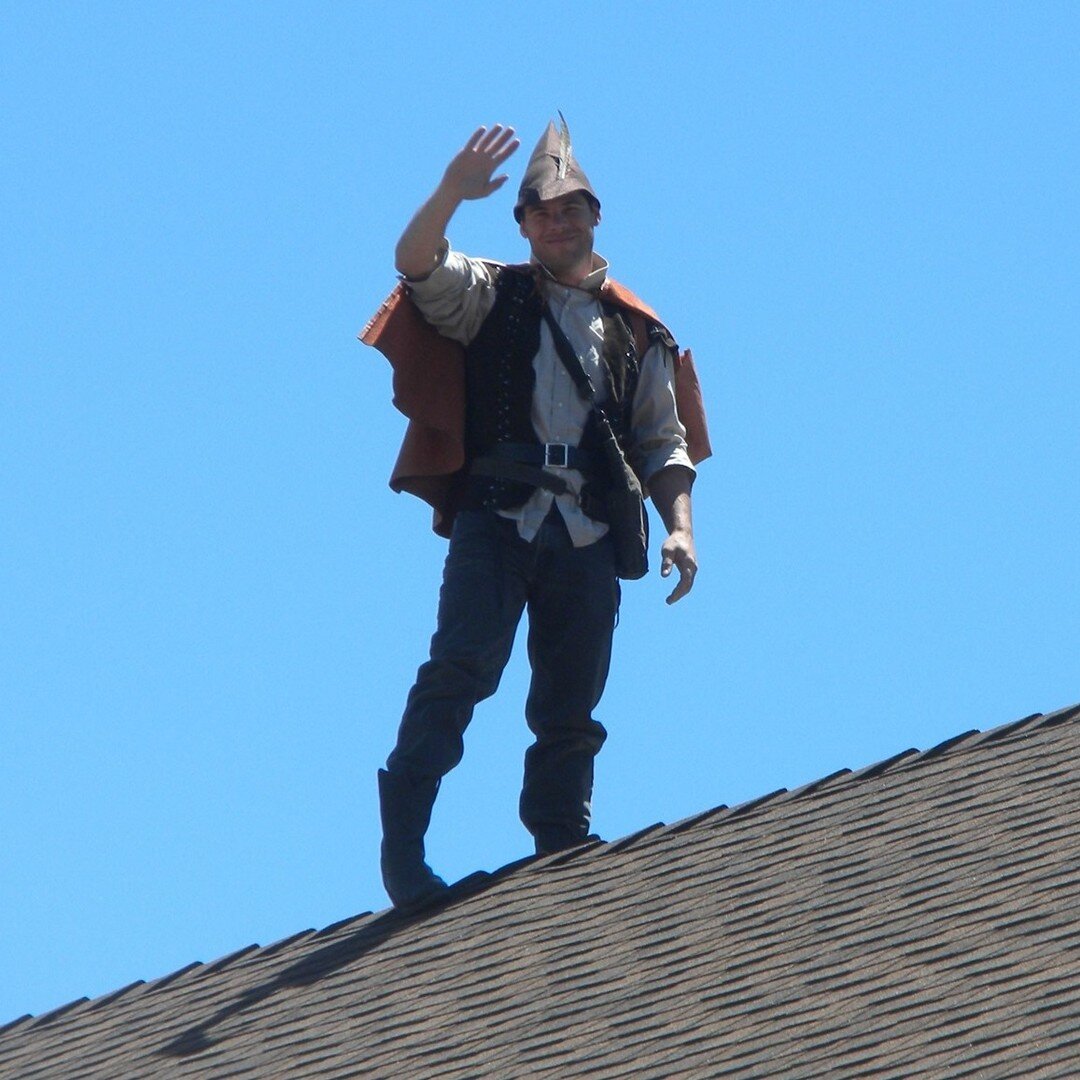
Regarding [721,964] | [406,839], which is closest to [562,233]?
[406,839]

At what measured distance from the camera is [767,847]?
749 centimetres

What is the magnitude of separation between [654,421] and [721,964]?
2.11m

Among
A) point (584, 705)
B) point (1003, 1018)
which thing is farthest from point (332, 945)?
point (1003, 1018)

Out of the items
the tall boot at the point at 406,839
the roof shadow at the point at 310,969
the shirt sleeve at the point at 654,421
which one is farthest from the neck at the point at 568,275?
the roof shadow at the point at 310,969

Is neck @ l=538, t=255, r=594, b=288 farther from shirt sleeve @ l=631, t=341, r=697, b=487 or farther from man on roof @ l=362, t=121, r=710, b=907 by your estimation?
shirt sleeve @ l=631, t=341, r=697, b=487

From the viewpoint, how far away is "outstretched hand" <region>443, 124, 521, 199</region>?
753 centimetres

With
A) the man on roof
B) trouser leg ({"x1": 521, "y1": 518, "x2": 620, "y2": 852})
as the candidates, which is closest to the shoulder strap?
the man on roof

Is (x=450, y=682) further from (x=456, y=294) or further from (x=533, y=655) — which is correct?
(x=456, y=294)

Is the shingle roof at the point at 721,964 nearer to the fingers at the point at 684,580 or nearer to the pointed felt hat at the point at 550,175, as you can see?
the fingers at the point at 684,580

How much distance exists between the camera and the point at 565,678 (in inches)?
316

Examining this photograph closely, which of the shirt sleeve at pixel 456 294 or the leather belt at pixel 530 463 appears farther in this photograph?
the leather belt at pixel 530 463

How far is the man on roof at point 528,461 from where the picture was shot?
773 centimetres

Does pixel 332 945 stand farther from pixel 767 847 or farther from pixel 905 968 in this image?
pixel 905 968

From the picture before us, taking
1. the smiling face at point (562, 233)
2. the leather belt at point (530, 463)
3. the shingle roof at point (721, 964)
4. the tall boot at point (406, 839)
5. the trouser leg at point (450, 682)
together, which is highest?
the smiling face at point (562, 233)
